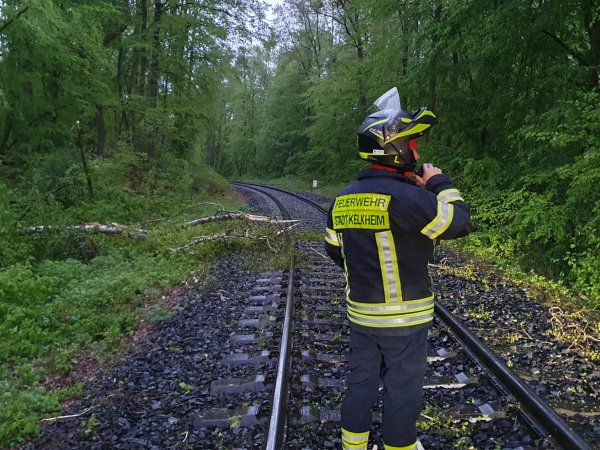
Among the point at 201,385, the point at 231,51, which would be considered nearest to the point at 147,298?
the point at 201,385

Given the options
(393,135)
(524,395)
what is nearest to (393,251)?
(393,135)

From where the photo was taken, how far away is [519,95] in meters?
9.88

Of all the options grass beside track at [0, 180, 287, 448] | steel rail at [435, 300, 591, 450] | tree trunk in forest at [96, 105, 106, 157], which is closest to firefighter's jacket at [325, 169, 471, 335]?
steel rail at [435, 300, 591, 450]

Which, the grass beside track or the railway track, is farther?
the grass beside track

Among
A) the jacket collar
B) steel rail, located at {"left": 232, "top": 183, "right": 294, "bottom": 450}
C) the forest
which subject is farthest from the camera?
the forest

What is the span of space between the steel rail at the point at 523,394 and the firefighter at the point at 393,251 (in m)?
0.94

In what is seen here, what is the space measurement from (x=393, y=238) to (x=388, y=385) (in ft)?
2.82

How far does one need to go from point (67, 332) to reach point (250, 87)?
52.4 meters

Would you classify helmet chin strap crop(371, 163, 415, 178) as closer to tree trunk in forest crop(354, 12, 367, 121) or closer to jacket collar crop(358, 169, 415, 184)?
jacket collar crop(358, 169, 415, 184)

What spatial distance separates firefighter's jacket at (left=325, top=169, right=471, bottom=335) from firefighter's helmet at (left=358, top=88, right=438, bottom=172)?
9 centimetres

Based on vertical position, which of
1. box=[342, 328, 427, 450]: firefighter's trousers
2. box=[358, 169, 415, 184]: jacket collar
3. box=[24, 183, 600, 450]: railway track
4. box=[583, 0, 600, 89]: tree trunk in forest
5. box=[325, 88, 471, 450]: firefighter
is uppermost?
box=[583, 0, 600, 89]: tree trunk in forest

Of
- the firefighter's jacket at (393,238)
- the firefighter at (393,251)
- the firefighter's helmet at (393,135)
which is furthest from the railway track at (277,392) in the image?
the firefighter's helmet at (393,135)

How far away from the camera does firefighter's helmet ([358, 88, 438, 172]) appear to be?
8.09ft

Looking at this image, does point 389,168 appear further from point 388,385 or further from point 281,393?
point 281,393
